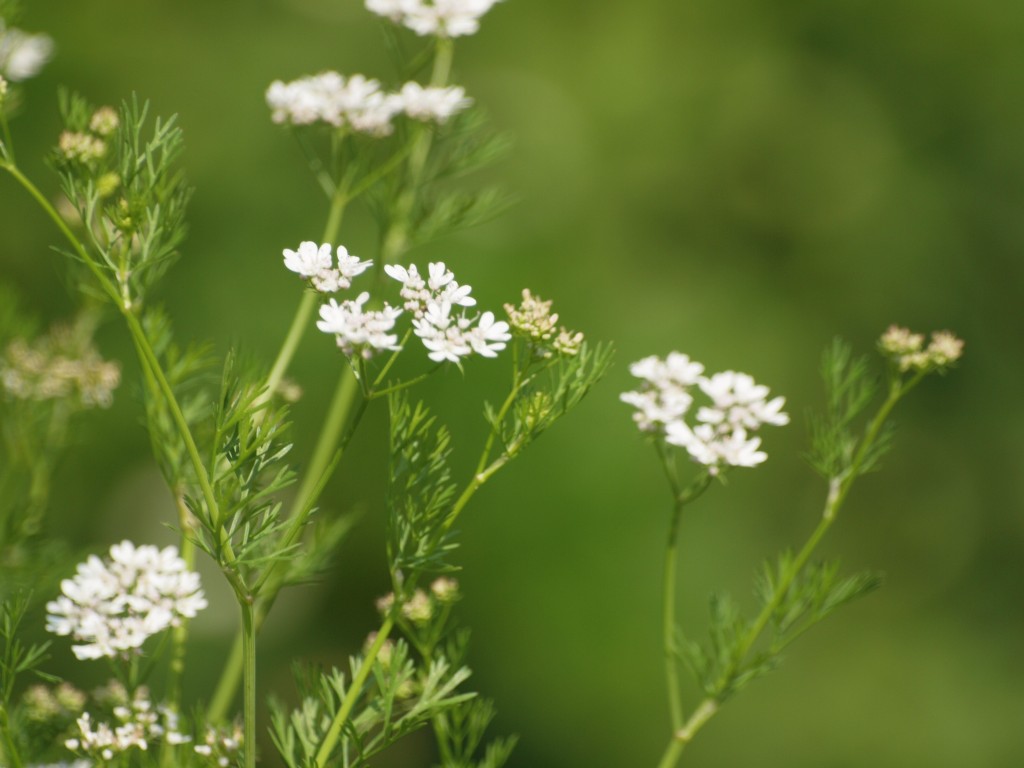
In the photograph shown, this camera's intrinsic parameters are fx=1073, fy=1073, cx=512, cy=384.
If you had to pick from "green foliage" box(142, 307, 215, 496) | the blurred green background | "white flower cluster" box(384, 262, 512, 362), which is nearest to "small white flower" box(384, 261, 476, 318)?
"white flower cluster" box(384, 262, 512, 362)

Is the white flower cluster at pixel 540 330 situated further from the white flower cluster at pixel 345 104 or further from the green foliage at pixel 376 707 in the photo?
the white flower cluster at pixel 345 104

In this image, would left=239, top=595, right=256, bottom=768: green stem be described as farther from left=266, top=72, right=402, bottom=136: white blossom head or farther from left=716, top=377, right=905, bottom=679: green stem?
left=266, top=72, right=402, bottom=136: white blossom head

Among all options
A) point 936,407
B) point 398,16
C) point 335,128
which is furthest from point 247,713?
point 936,407

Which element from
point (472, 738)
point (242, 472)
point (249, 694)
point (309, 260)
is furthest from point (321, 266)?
point (472, 738)

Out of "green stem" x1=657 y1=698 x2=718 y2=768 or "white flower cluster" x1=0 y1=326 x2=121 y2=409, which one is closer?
"green stem" x1=657 y1=698 x2=718 y2=768

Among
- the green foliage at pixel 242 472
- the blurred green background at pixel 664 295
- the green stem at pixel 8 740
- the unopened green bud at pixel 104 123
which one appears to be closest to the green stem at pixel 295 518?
the green foliage at pixel 242 472
